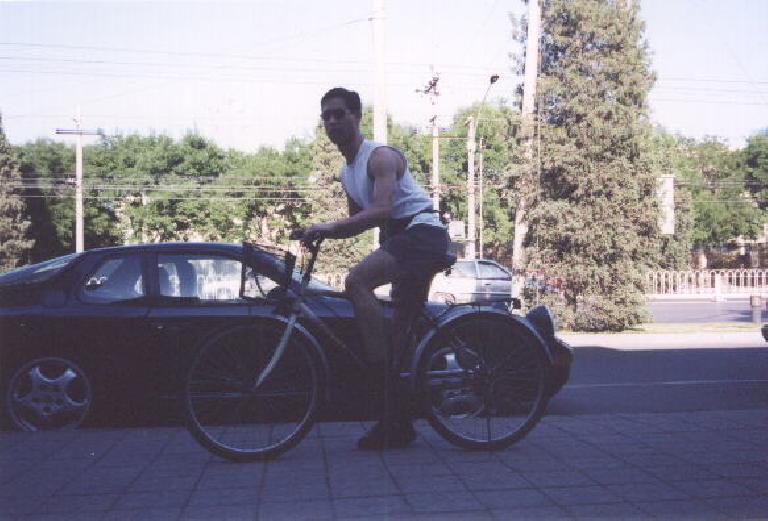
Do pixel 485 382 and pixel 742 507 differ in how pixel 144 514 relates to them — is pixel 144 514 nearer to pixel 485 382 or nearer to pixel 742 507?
pixel 485 382

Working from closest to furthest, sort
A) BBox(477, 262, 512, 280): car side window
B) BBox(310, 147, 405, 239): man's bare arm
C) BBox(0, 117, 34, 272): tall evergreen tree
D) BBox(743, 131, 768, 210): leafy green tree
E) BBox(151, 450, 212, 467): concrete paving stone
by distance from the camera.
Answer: BBox(310, 147, 405, 239): man's bare arm → BBox(151, 450, 212, 467): concrete paving stone → BBox(477, 262, 512, 280): car side window → BBox(0, 117, 34, 272): tall evergreen tree → BBox(743, 131, 768, 210): leafy green tree

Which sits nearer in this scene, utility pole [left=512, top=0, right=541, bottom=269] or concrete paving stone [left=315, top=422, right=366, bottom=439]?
concrete paving stone [left=315, top=422, right=366, bottom=439]

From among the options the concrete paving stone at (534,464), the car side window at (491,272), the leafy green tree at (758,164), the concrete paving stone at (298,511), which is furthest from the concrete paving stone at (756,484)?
the leafy green tree at (758,164)

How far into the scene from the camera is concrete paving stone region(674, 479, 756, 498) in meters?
3.44

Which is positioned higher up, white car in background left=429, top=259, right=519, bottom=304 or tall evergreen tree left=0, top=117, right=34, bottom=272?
tall evergreen tree left=0, top=117, right=34, bottom=272

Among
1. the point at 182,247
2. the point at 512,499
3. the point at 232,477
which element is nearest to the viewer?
the point at 512,499

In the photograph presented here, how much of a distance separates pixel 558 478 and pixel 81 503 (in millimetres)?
2077

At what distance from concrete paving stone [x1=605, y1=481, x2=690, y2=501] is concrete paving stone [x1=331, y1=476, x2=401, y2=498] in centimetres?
94

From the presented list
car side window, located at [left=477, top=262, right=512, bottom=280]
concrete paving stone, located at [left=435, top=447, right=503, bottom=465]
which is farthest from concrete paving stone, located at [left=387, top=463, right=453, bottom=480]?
car side window, located at [left=477, top=262, right=512, bottom=280]

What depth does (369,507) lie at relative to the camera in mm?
3271

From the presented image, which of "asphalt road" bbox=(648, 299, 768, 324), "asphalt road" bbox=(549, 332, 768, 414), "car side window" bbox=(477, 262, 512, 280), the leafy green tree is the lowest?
"asphalt road" bbox=(648, 299, 768, 324)

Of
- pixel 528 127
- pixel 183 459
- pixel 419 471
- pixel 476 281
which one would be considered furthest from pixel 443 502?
pixel 476 281

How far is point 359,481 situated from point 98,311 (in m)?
3.37

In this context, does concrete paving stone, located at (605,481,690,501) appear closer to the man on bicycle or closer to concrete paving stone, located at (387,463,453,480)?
concrete paving stone, located at (387,463,453,480)
